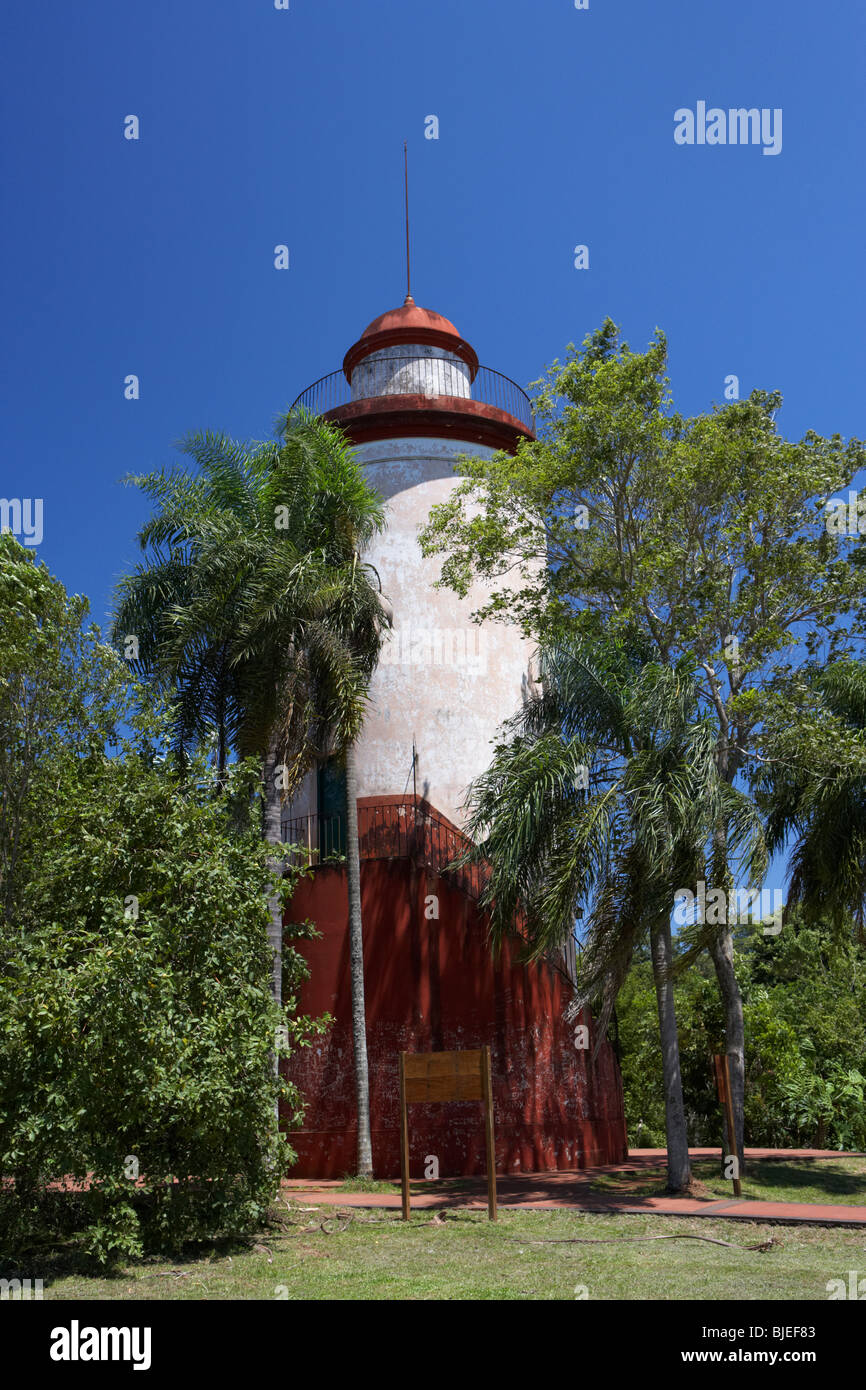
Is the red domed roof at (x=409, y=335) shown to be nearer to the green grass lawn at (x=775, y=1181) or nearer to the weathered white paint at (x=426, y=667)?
the weathered white paint at (x=426, y=667)

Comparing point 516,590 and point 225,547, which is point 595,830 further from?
point 516,590

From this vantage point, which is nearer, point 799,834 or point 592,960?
point 592,960

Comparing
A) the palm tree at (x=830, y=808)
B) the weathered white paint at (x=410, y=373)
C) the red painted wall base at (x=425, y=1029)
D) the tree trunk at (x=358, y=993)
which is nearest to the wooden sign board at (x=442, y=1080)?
the tree trunk at (x=358, y=993)

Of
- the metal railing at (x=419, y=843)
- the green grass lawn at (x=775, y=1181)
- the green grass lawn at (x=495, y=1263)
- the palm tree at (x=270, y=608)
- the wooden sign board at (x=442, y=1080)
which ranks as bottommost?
the green grass lawn at (x=775, y=1181)

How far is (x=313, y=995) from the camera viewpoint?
17.5 metres

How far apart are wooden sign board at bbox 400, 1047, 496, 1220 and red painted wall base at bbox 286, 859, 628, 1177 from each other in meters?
3.74

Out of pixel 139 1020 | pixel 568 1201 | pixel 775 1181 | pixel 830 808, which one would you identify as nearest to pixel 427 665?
pixel 830 808

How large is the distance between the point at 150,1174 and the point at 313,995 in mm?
7169

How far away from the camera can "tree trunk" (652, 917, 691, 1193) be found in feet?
46.8

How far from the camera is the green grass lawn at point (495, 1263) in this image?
8.16 metres

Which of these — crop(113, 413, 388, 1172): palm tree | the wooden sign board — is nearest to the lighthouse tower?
crop(113, 413, 388, 1172): palm tree

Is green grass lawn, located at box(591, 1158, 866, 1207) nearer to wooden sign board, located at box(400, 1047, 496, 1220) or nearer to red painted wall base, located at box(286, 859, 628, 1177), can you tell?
red painted wall base, located at box(286, 859, 628, 1177)

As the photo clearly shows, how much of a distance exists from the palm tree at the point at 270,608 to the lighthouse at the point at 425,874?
91 centimetres

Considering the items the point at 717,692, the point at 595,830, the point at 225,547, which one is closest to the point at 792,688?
the point at 717,692
